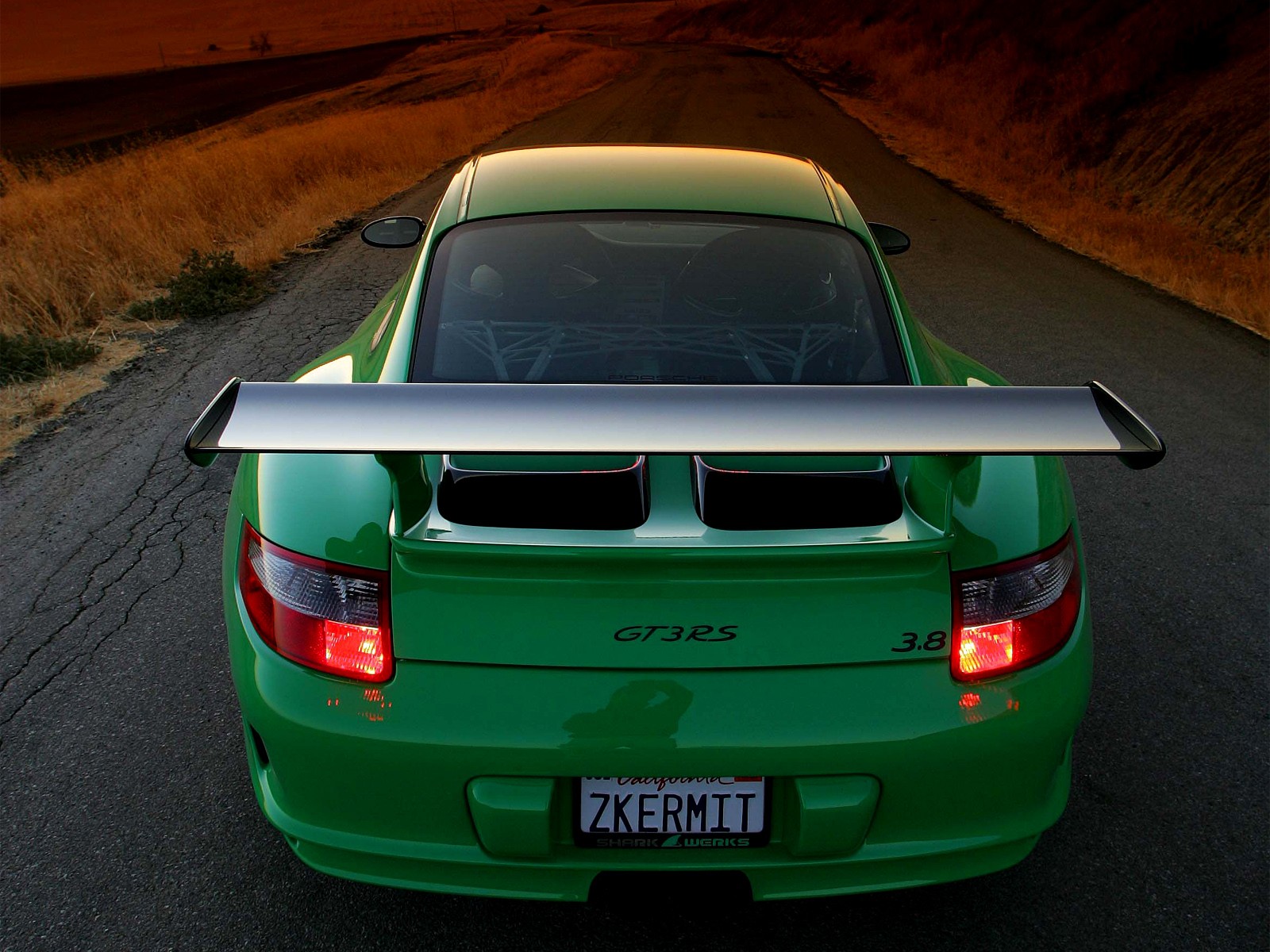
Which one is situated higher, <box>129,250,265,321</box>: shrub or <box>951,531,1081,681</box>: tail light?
<box>951,531,1081,681</box>: tail light

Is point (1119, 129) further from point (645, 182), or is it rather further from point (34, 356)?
point (34, 356)

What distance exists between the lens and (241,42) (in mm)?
87500

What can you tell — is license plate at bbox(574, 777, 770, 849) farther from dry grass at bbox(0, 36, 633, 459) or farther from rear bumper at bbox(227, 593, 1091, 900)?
dry grass at bbox(0, 36, 633, 459)

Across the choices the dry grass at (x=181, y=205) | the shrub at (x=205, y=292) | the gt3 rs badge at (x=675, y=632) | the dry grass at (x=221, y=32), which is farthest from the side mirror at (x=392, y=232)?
the dry grass at (x=221, y=32)

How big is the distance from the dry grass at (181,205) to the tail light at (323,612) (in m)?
5.64

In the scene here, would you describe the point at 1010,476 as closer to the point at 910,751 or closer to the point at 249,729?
the point at 910,751

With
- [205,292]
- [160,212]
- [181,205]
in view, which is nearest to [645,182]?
[205,292]

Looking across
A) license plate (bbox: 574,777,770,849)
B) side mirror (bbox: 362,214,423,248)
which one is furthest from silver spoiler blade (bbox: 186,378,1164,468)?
side mirror (bbox: 362,214,423,248)

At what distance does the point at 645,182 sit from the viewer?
8.95 ft

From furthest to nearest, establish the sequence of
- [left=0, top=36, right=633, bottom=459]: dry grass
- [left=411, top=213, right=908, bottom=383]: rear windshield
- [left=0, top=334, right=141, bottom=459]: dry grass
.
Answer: [left=0, top=36, right=633, bottom=459]: dry grass
[left=0, top=334, right=141, bottom=459]: dry grass
[left=411, top=213, right=908, bottom=383]: rear windshield

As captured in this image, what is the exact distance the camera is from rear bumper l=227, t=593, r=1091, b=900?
159 cm

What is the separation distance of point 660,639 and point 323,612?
0.64m

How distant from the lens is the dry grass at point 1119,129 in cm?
959

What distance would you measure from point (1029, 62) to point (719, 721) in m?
21.9
